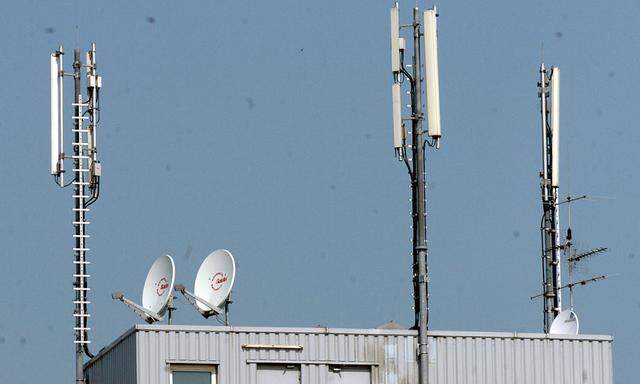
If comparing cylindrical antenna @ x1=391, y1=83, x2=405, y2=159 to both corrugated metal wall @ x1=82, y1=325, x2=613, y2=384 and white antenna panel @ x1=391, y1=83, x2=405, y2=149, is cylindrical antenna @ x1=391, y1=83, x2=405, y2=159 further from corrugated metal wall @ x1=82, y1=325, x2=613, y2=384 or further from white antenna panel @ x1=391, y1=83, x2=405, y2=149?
corrugated metal wall @ x1=82, y1=325, x2=613, y2=384

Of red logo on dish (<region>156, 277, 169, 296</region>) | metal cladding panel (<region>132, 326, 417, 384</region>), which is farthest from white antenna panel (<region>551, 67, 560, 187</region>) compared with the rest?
red logo on dish (<region>156, 277, 169, 296</region>)

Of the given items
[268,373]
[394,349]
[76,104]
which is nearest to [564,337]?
[394,349]

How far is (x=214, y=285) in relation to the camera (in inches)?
1777

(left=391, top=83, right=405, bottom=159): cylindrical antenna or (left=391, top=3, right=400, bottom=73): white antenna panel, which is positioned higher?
(left=391, top=3, right=400, bottom=73): white antenna panel

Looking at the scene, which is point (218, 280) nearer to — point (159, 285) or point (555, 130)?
point (159, 285)

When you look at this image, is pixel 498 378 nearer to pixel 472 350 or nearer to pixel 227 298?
pixel 472 350

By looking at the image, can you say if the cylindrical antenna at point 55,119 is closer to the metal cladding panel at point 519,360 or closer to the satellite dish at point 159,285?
the satellite dish at point 159,285

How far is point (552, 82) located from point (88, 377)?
22031mm

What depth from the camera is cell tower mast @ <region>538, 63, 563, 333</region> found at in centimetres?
6250

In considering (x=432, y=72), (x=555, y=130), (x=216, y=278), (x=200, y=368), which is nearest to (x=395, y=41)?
(x=432, y=72)

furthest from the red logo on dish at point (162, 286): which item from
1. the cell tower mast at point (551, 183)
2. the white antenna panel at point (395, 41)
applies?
the cell tower mast at point (551, 183)

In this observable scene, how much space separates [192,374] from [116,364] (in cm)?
274

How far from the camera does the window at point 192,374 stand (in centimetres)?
4353

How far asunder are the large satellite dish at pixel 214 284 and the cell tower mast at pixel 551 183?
1969 cm
